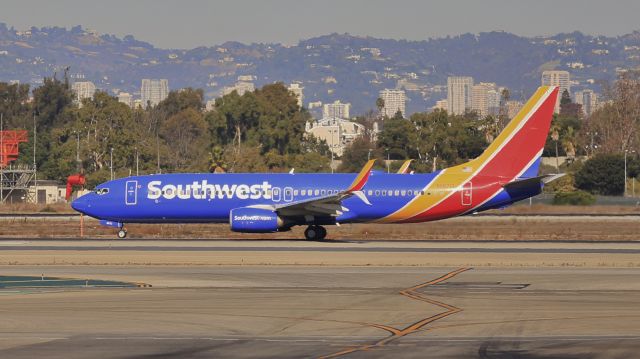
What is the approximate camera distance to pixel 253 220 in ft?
160

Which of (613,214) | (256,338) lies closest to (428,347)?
(256,338)

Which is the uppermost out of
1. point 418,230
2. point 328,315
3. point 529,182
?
point 529,182

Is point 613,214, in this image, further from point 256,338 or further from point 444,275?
point 256,338

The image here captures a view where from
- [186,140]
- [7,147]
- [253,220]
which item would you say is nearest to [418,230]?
[253,220]

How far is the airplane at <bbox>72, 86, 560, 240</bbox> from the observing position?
167 feet

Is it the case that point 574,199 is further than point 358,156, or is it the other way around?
point 358,156

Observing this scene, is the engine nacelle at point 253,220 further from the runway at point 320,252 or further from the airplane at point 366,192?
the airplane at point 366,192

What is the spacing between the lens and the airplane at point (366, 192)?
50.9 m

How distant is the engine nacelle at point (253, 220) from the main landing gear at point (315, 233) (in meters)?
2.26

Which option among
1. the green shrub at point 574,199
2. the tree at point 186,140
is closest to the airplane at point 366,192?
the green shrub at point 574,199

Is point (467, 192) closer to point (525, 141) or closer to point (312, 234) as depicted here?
point (525, 141)

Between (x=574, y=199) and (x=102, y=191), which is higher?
(x=102, y=191)

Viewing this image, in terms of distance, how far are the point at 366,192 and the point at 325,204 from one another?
2.41 meters

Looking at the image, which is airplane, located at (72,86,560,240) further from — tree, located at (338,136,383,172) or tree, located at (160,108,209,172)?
tree, located at (338,136,383,172)
